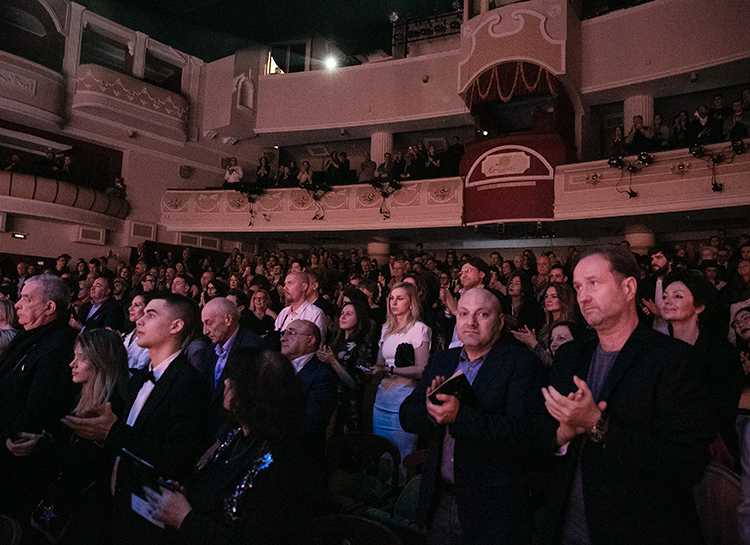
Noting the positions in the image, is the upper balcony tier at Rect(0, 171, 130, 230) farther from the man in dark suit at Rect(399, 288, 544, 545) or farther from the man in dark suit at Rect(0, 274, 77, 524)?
the man in dark suit at Rect(399, 288, 544, 545)

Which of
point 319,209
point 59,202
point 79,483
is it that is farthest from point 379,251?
point 79,483

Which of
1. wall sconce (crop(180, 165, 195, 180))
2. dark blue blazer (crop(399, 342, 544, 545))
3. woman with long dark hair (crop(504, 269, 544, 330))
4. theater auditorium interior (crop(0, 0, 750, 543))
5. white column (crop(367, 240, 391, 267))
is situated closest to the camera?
dark blue blazer (crop(399, 342, 544, 545))

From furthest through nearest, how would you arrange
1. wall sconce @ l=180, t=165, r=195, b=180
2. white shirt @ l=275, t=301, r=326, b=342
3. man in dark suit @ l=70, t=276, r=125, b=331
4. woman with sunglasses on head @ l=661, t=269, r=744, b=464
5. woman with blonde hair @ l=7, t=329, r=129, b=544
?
wall sconce @ l=180, t=165, r=195, b=180 < man in dark suit @ l=70, t=276, r=125, b=331 < white shirt @ l=275, t=301, r=326, b=342 < woman with blonde hair @ l=7, t=329, r=129, b=544 < woman with sunglasses on head @ l=661, t=269, r=744, b=464

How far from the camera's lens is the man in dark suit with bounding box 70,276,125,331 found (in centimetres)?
474

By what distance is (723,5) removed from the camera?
873 cm

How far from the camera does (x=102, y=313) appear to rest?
4.81 m

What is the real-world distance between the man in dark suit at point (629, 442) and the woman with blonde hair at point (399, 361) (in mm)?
1438

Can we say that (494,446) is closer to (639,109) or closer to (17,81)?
(639,109)

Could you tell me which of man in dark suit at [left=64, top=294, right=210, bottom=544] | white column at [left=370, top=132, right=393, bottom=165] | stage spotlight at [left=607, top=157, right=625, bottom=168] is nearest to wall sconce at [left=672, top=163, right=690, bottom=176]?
stage spotlight at [left=607, top=157, right=625, bottom=168]

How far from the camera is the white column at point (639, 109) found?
9.92 meters

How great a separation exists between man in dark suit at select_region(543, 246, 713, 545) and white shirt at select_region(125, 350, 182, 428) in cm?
148

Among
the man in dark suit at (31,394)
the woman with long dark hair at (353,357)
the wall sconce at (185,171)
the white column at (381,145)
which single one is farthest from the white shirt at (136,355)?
the wall sconce at (185,171)

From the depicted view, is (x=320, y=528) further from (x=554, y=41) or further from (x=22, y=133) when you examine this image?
(x=22, y=133)

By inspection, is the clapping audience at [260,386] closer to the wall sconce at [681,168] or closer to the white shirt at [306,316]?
the white shirt at [306,316]
